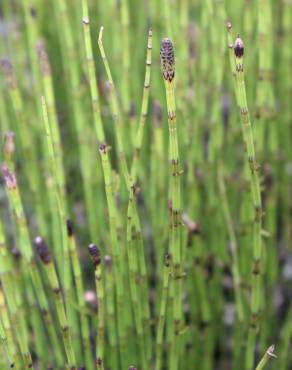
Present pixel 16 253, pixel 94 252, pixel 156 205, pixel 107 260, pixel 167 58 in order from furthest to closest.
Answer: pixel 156 205
pixel 16 253
pixel 107 260
pixel 94 252
pixel 167 58

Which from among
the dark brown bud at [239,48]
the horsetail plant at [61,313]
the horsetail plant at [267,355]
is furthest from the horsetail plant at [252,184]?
the horsetail plant at [61,313]

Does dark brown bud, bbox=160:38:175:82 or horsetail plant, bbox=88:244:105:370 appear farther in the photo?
horsetail plant, bbox=88:244:105:370

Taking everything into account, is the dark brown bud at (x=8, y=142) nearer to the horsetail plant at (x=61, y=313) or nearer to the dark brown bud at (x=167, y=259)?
the horsetail plant at (x=61, y=313)

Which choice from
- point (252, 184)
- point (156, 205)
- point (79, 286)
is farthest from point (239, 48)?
point (156, 205)

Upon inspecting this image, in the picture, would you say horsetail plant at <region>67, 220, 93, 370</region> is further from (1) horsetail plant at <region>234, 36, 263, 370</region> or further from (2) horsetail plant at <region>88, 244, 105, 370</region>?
(1) horsetail plant at <region>234, 36, 263, 370</region>

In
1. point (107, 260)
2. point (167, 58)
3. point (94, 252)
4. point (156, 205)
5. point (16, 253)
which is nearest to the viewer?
point (167, 58)

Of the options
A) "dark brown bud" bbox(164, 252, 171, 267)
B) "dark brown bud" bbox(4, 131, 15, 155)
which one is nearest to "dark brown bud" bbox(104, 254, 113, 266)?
"dark brown bud" bbox(164, 252, 171, 267)

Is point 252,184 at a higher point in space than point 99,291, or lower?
higher

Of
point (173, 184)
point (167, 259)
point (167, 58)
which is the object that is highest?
point (167, 58)

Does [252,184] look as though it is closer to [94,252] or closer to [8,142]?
[94,252]

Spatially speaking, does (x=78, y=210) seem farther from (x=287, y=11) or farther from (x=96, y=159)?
(x=287, y=11)
